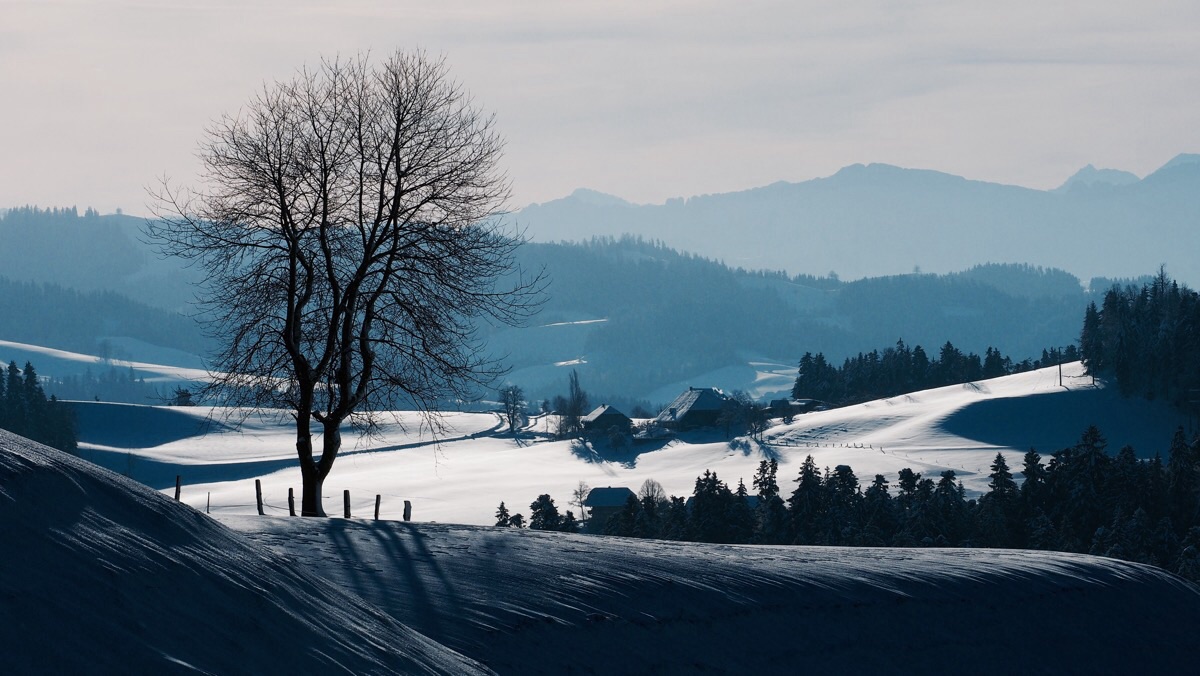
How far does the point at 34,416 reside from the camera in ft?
371

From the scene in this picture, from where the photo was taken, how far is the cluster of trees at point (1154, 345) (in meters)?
142

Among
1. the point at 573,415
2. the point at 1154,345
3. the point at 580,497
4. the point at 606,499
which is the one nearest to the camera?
the point at 606,499

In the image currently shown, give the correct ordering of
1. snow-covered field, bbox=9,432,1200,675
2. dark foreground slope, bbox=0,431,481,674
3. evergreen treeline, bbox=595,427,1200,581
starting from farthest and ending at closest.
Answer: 1. evergreen treeline, bbox=595,427,1200,581
2. snow-covered field, bbox=9,432,1200,675
3. dark foreground slope, bbox=0,431,481,674

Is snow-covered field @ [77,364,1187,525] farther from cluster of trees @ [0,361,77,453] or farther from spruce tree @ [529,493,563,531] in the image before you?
spruce tree @ [529,493,563,531]

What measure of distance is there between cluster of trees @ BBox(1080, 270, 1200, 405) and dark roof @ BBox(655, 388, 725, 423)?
2091 inches

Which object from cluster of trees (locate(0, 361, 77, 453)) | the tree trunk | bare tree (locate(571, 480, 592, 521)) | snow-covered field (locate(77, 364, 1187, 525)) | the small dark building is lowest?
bare tree (locate(571, 480, 592, 521))

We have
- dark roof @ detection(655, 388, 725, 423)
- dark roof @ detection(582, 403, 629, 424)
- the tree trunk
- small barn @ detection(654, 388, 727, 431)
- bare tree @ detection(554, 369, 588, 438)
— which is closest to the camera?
the tree trunk

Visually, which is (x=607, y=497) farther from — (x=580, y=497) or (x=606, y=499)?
(x=580, y=497)

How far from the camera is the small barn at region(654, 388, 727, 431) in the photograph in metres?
177

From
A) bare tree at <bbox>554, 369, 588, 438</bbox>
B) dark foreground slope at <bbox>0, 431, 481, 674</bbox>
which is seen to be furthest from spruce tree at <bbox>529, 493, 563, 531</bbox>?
bare tree at <bbox>554, 369, 588, 438</bbox>

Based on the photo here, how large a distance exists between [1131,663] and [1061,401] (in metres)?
135

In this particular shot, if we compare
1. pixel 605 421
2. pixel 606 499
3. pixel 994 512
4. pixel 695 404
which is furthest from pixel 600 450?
pixel 994 512

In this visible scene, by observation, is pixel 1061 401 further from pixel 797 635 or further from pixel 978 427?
pixel 797 635

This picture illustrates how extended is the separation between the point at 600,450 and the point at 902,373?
49.9m
